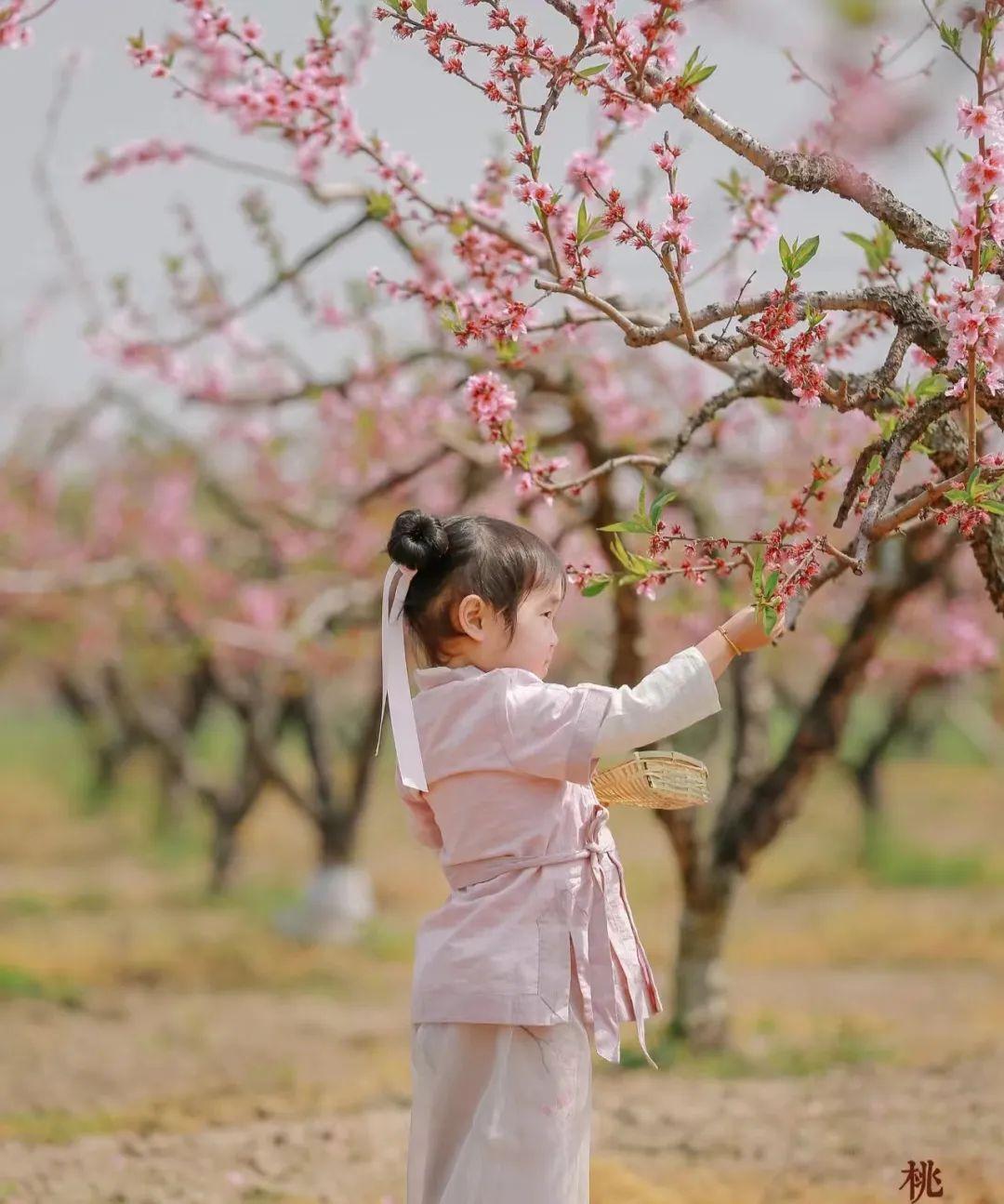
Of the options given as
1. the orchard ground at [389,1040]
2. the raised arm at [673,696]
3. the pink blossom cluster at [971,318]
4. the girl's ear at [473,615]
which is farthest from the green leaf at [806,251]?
the orchard ground at [389,1040]

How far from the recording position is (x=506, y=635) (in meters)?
2.79

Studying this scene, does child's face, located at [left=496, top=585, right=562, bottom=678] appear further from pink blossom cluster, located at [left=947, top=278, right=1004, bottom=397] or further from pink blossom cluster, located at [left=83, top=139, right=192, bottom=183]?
pink blossom cluster, located at [left=83, top=139, right=192, bottom=183]

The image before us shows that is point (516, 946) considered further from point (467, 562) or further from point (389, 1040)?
point (389, 1040)

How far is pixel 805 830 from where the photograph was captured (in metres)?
18.6

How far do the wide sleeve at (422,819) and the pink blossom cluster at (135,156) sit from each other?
3.63 meters

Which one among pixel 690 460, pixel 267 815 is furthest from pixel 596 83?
pixel 267 815

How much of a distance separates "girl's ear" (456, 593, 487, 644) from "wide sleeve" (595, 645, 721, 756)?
30 centimetres

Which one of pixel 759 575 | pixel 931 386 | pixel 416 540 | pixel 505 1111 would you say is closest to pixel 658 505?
pixel 759 575

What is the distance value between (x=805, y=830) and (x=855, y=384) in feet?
52.8

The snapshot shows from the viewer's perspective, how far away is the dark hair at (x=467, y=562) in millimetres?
2773

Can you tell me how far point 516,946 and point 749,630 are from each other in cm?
70

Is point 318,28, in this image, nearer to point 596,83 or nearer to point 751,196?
point 751,196

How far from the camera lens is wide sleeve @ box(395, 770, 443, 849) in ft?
9.75

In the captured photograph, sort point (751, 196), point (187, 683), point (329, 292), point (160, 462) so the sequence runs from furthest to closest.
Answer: point (187, 683)
point (160, 462)
point (329, 292)
point (751, 196)
